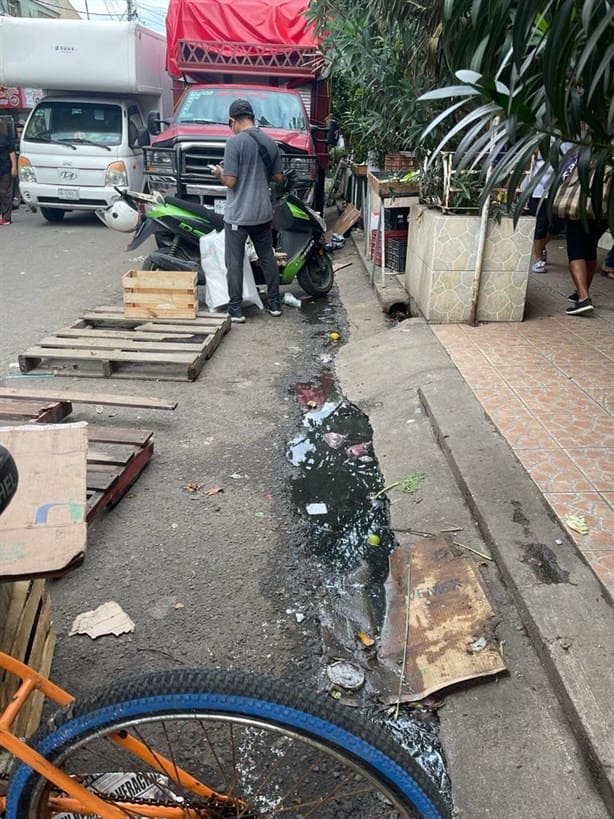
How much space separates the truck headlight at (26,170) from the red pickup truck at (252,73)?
2.47 m

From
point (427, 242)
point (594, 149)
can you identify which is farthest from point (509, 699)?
point (427, 242)

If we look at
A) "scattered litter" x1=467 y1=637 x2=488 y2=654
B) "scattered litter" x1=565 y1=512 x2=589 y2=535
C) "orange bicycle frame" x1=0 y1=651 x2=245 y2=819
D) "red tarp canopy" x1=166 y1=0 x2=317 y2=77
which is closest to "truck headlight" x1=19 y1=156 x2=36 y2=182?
"red tarp canopy" x1=166 y1=0 x2=317 y2=77

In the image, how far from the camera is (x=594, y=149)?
193 cm

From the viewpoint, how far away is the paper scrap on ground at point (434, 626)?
2320 mm

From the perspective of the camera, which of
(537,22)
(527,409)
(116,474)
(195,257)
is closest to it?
(537,22)

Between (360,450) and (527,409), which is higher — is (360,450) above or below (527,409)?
below

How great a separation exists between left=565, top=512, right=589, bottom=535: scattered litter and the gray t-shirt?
432 cm

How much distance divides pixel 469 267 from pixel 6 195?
10146 millimetres

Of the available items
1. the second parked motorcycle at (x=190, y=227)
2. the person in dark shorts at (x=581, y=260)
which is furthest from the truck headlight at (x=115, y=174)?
the person in dark shorts at (x=581, y=260)

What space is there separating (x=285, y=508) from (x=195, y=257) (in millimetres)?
4309

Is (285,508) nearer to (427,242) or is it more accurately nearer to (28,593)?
(28,593)

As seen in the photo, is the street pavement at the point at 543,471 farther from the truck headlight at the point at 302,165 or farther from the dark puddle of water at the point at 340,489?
the truck headlight at the point at 302,165

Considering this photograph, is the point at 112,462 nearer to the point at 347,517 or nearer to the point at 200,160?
the point at 347,517

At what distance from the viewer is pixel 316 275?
7.46 m
